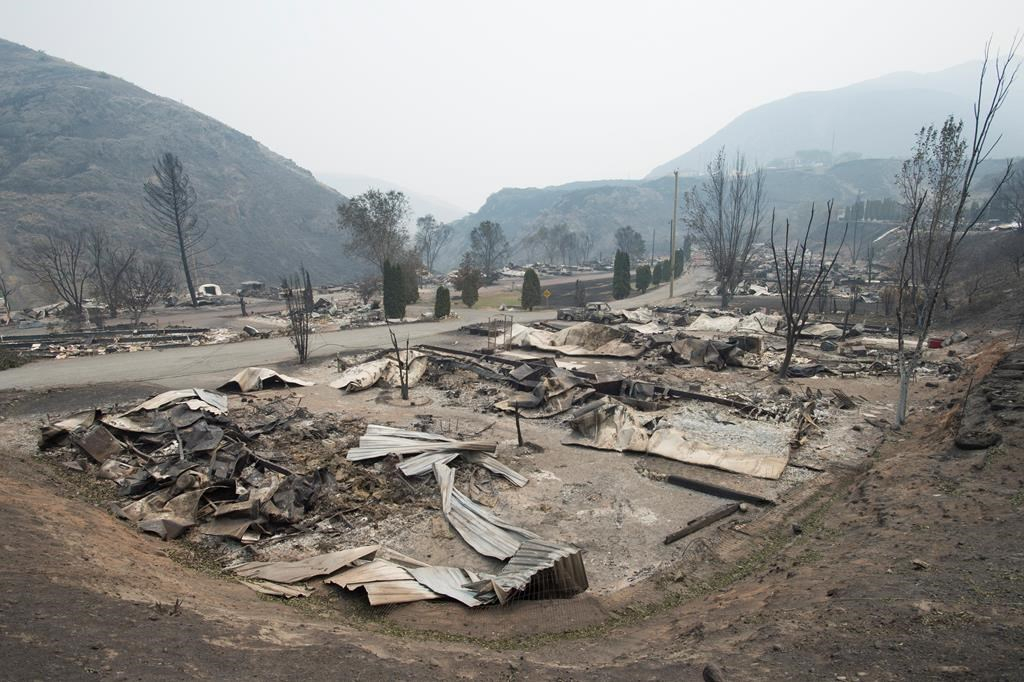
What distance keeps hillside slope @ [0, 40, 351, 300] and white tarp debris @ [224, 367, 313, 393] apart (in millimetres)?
45583

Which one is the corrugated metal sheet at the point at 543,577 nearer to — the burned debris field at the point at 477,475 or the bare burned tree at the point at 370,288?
the burned debris field at the point at 477,475

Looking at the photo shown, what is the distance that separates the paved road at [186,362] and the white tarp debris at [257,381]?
1049 millimetres

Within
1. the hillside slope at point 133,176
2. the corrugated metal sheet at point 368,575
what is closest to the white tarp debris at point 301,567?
the corrugated metal sheet at point 368,575

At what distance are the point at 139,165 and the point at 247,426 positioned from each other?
277 ft

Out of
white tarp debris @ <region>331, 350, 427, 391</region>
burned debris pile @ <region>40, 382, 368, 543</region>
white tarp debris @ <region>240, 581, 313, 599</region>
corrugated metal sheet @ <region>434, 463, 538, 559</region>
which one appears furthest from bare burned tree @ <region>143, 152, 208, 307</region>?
white tarp debris @ <region>240, 581, 313, 599</region>

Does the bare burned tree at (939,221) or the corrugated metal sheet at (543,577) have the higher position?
the bare burned tree at (939,221)

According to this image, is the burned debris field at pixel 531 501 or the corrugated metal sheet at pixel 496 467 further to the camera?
the corrugated metal sheet at pixel 496 467

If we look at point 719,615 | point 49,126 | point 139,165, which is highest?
point 49,126

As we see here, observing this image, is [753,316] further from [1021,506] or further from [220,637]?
[220,637]

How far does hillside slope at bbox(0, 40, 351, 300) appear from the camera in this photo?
205 ft

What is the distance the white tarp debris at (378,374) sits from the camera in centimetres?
1443

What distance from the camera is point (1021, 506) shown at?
5.66m

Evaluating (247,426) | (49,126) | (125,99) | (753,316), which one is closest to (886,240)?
(753,316)

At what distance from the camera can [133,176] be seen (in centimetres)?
7275
